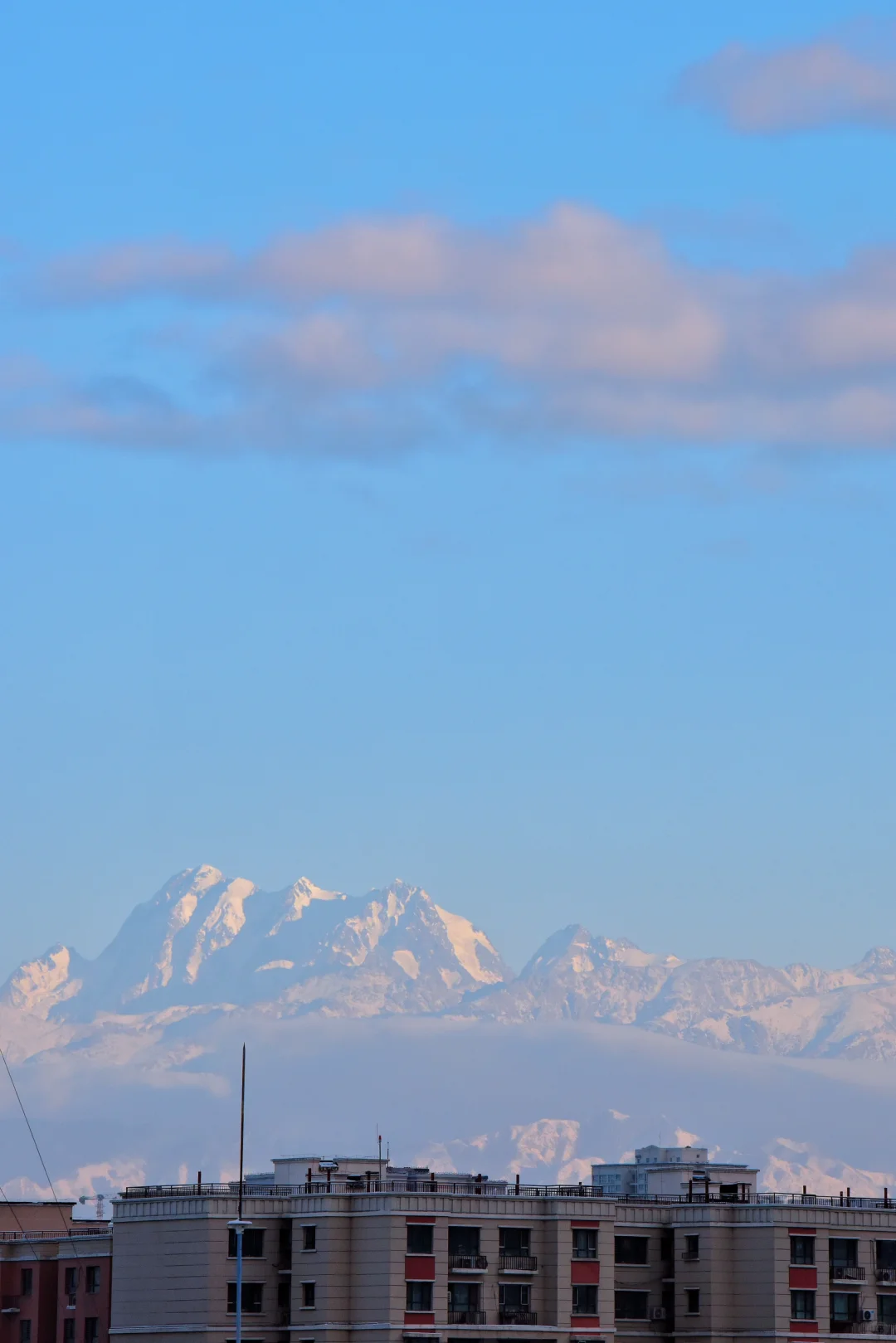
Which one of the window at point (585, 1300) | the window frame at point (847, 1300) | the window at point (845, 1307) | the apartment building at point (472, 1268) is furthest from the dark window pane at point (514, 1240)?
→ the window at point (845, 1307)

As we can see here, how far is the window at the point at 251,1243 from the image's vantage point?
189000mm

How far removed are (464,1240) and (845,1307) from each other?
2676cm

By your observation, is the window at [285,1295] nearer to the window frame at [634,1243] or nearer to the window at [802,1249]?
the window frame at [634,1243]

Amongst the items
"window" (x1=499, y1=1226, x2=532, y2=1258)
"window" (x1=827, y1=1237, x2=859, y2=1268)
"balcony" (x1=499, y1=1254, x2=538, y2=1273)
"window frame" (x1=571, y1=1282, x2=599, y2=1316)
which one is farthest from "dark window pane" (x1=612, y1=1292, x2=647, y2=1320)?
"window" (x1=827, y1=1237, x2=859, y2=1268)

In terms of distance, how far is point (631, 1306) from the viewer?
198 m

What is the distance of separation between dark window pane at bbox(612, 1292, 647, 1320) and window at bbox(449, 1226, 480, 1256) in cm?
1328

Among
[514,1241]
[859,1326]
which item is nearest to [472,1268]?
[514,1241]

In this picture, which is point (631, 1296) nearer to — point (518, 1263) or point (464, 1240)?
point (518, 1263)

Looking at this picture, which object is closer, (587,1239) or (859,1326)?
(587,1239)

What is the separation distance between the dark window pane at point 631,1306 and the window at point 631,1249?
0.38m

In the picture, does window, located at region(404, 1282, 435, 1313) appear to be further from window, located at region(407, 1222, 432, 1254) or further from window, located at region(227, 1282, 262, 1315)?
window, located at region(227, 1282, 262, 1315)

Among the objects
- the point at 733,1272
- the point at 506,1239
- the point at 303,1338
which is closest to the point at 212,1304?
the point at 303,1338

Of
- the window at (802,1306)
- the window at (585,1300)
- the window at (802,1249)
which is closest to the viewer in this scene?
the window at (585,1300)

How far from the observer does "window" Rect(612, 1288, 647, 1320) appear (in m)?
198
